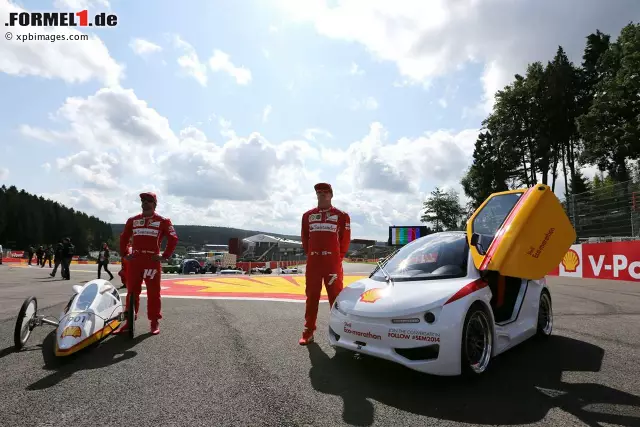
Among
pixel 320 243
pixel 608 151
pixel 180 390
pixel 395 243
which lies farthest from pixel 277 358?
pixel 608 151

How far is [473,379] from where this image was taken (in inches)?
131

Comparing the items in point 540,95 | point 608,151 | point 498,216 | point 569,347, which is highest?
point 540,95

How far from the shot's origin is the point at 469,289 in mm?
3523

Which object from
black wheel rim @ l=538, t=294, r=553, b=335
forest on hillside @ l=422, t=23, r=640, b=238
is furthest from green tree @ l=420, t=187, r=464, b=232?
black wheel rim @ l=538, t=294, r=553, b=335

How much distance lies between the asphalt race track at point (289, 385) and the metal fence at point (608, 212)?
41.8ft

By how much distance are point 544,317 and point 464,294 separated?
91.2 inches

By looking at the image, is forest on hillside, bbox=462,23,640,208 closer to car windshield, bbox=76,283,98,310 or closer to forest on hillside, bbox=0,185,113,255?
car windshield, bbox=76,283,98,310

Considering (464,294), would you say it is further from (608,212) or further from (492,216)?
(608,212)

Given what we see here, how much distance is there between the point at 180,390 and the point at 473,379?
2.47 meters

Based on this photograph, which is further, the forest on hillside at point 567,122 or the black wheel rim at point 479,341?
the forest on hillside at point 567,122

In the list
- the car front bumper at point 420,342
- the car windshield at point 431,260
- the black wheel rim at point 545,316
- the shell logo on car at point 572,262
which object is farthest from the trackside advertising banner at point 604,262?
the car front bumper at point 420,342

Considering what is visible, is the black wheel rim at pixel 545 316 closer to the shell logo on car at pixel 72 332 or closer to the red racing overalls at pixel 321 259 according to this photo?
the red racing overalls at pixel 321 259

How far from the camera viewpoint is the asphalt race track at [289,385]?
2.63 m

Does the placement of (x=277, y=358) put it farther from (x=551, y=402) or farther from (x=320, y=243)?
(x=551, y=402)
